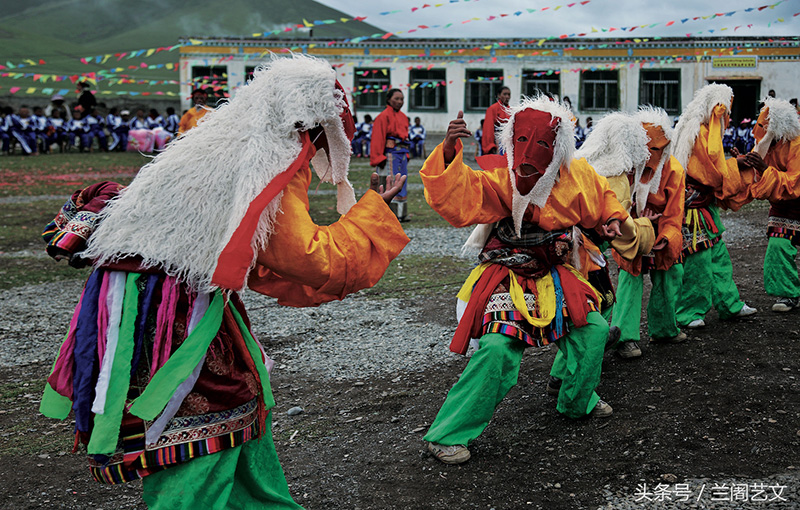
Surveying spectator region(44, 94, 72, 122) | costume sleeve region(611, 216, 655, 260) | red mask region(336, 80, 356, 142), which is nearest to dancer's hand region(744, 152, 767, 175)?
costume sleeve region(611, 216, 655, 260)

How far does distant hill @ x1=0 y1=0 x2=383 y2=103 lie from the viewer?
108062mm

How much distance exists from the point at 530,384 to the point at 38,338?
148 inches

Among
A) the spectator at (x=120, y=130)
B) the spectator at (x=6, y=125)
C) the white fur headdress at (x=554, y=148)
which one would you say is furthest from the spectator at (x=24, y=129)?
the white fur headdress at (x=554, y=148)

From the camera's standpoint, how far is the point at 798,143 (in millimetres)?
5910

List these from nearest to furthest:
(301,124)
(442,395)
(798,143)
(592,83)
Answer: (301,124) < (442,395) < (798,143) < (592,83)

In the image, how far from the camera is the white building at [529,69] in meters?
27.0

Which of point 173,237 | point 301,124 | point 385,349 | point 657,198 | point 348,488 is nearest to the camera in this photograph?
point 173,237

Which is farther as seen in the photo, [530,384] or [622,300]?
[622,300]

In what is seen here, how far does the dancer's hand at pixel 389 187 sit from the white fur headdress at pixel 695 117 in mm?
3408

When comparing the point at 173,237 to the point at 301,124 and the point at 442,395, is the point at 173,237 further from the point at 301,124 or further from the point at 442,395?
the point at 442,395

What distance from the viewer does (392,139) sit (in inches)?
431

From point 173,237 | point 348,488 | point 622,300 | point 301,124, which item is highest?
point 301,124

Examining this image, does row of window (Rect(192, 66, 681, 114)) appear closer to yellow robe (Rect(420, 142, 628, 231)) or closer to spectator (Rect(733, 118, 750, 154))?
spectator (Rect(733, 118, 750, 154))

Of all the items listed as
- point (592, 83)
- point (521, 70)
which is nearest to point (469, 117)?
point (521, 70)
